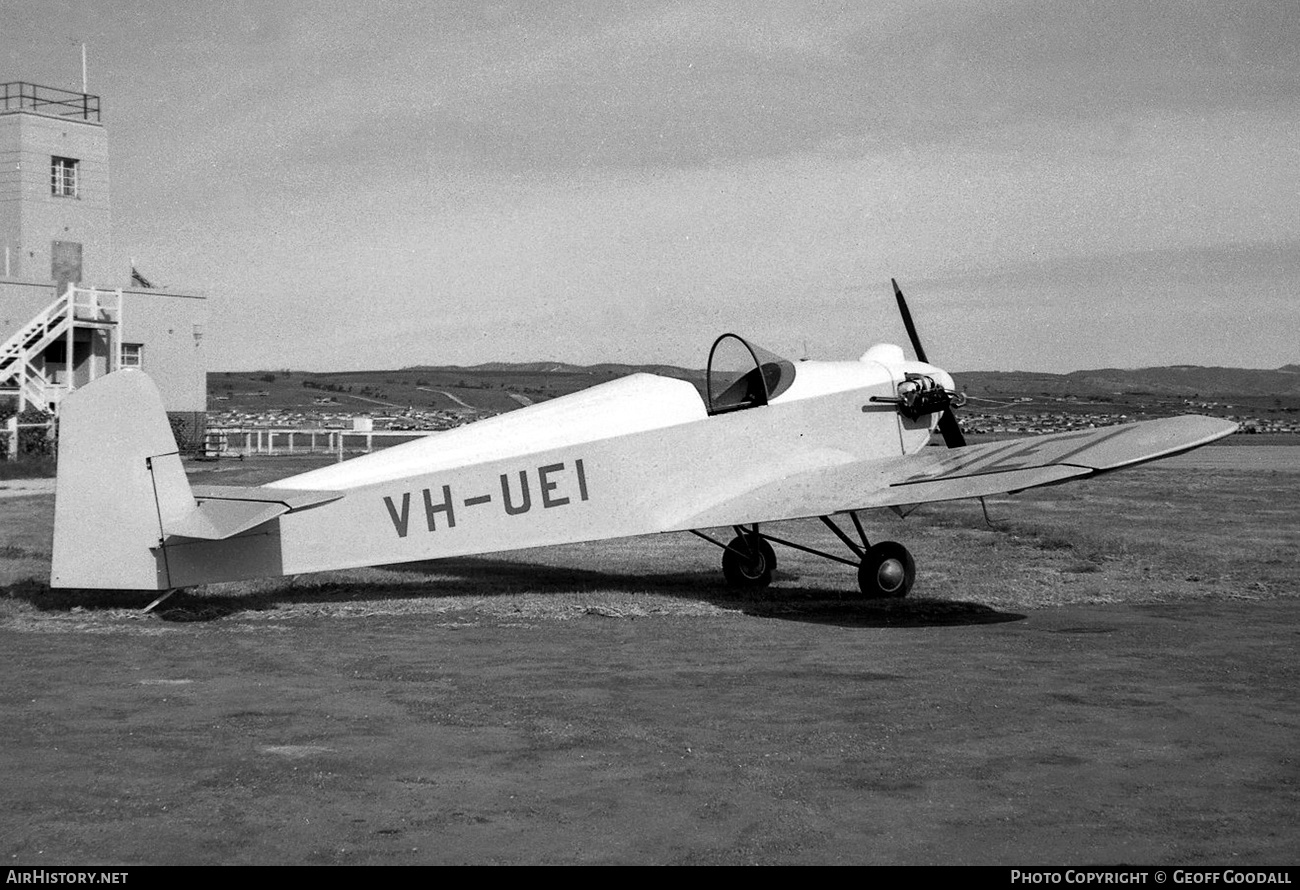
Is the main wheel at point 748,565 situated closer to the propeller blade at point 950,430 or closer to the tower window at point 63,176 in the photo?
the propeller blade at point 950,430

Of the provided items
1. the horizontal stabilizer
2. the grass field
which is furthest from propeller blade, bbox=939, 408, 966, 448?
the horizontal stabilizer

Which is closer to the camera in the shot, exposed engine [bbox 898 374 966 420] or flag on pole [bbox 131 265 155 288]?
exposed engine [bbox 898 374 966 420]

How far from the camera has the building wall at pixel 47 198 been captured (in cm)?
3816

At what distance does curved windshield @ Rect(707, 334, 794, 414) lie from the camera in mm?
11352

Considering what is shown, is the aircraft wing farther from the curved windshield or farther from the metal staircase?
the metal staircase

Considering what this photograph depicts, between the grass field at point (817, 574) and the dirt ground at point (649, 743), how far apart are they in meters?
0.91

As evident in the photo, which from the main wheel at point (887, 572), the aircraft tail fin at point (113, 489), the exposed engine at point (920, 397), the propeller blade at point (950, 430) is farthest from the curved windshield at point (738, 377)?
the aircraft tail fin at point (113, 489)

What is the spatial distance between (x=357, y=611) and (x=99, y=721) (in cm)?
377

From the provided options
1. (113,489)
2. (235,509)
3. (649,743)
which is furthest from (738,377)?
(649,743)

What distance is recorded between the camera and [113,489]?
915 centimetres

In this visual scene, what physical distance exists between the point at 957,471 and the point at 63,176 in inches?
1443

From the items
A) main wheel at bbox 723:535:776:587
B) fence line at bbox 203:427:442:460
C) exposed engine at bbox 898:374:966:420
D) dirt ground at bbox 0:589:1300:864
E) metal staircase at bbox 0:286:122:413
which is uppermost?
metal staircase at bbox 0:286:122:413

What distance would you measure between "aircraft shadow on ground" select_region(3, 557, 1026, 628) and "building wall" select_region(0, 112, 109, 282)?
101 feet

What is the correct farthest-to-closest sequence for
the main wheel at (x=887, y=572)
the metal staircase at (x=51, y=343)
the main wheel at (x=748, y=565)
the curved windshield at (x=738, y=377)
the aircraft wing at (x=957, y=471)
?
the metal staircase at (x=51, y=343), the main wheel at (x=748, y=565), the curved windshield at (x=738, y=377), the main wheel at (x=887, y=572), the aircraft wing at (x=957, y=471)
